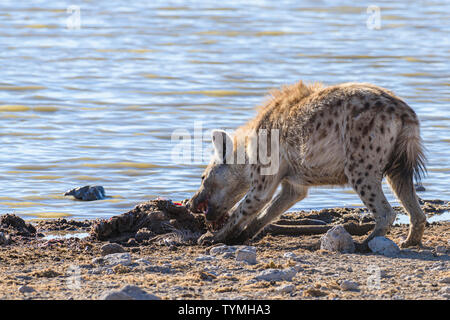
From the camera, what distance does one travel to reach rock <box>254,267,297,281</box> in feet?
17.6

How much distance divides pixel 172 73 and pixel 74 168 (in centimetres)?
551

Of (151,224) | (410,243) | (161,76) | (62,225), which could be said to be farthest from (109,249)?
(161,76)

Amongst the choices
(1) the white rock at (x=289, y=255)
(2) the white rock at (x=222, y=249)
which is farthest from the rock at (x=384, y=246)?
(2) the white rock at (x=222, y=249)

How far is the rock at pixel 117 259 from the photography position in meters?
5.79

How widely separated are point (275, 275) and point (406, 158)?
141 centimetres

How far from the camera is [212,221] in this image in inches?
281

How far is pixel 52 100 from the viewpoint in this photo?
12.5m

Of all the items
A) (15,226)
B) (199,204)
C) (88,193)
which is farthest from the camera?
(88,193)

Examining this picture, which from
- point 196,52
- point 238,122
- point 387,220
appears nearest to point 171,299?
point 387,220

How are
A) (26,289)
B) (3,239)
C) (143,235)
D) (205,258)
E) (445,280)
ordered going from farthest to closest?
1. (143,235)
2. (3,239)
3. (205,258)
4. (445,280)
5. (26,289)

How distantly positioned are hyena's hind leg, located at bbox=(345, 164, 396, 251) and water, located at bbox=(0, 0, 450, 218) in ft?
6.06

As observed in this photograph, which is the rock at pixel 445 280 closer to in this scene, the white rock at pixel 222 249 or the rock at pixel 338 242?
the rock at pixel 338 242

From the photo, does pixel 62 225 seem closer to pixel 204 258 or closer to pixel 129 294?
pixel 204 258

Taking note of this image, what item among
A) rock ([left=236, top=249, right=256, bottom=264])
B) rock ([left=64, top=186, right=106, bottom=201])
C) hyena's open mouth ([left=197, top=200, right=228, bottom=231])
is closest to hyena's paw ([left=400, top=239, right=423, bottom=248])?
rock ([left=236, top=249, right=256, bottom=264])
